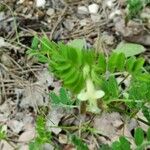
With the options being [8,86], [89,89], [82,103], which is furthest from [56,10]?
[89,89]

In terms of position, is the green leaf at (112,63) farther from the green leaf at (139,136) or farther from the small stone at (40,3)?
the small stone at (40,3)

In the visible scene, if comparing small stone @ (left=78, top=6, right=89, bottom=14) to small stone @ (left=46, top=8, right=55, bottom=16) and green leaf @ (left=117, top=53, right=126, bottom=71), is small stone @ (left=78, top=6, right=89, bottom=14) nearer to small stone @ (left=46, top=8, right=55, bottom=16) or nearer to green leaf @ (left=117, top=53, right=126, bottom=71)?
small stone @ (left=46, top=8, right=55, bottom=16)

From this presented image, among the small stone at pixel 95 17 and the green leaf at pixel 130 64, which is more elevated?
the green leaf at pixel 130 64

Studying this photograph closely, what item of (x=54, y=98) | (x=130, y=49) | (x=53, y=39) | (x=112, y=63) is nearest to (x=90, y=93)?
(x=112, y=63)

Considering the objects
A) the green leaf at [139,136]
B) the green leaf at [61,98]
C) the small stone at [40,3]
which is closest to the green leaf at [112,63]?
the green leaf at [139,136]

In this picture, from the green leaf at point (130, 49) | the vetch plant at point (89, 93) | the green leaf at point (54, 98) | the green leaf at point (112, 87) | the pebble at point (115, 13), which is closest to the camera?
the vetch plant at point (89, 93)

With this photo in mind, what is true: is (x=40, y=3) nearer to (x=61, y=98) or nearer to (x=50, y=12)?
(x=50, y=12)

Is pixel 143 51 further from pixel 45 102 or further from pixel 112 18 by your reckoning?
pixel 45 102
